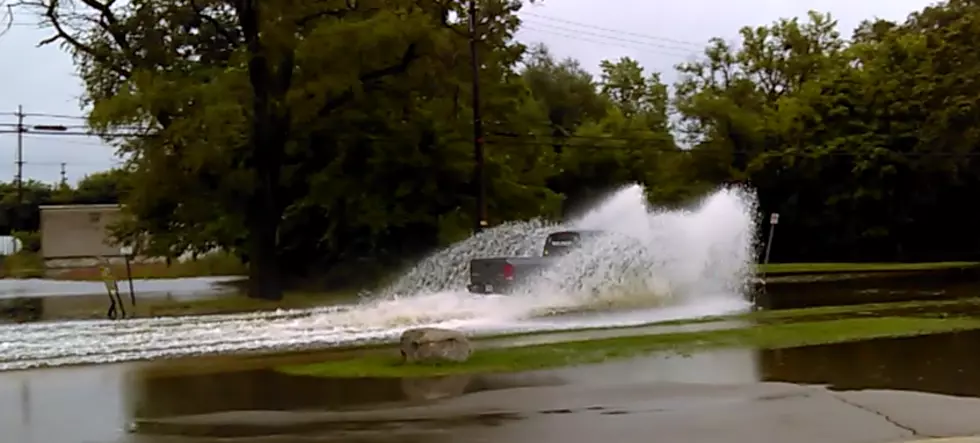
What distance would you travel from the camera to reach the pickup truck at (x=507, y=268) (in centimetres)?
2709

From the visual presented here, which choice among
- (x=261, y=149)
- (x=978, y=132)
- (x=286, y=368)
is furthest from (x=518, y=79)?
(x=286, y=368)

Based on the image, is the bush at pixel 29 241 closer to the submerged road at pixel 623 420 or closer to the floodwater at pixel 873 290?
the floodwater at pixel 873 290

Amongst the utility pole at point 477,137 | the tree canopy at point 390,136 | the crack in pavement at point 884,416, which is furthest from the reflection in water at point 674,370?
the utility pole at point 477,137

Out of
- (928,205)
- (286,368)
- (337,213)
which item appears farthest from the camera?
(928,205)

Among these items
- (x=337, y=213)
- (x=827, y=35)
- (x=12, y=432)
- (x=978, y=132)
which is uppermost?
(x=827, y=35)

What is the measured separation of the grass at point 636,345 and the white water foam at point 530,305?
124 inches

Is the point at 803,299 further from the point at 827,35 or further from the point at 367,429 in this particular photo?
the point at 827,35

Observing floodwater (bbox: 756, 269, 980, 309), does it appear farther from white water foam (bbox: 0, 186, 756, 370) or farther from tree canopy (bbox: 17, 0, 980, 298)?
tree canopy (bbox: 17, 0, 980, 298)

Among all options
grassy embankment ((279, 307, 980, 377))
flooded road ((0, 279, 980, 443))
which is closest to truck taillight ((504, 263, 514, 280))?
flooded road ((0, 279, 980, 443))

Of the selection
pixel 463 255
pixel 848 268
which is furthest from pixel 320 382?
pixel 848 268

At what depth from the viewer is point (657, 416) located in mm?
11625

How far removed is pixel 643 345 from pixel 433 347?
12.4ft

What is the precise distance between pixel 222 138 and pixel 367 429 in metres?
24.6

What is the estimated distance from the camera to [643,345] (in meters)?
18.0
